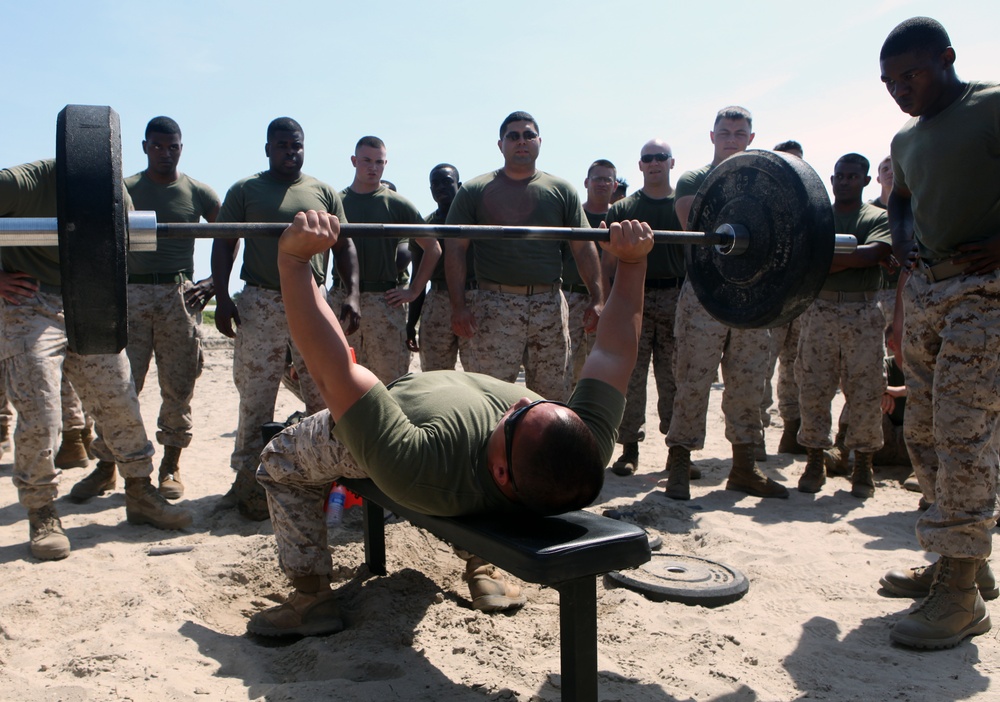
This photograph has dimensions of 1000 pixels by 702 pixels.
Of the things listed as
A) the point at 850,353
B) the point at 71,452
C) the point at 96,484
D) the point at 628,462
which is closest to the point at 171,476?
the point at 96,484

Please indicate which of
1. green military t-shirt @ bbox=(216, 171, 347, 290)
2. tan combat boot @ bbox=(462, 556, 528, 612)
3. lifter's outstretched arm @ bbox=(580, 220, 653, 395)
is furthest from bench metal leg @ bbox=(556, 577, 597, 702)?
green military t-shirt @ bbox=(216, 171, 347, 290)

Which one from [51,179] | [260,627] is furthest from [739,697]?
[51,179]

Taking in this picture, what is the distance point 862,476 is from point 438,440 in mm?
3538

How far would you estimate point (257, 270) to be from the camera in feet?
14.8

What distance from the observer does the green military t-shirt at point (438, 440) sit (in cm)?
221

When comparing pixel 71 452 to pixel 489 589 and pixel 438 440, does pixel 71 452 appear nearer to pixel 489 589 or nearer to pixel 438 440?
pixel 489 589

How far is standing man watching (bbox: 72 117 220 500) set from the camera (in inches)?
187

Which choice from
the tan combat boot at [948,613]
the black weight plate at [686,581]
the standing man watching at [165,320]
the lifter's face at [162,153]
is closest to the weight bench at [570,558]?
the black weight plate at [686,581]

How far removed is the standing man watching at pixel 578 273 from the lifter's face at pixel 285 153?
2105 millimetres

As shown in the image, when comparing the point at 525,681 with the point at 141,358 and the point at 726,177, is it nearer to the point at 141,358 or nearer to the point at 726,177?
the point at 726,177

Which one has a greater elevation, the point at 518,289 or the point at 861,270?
the point at 861,270

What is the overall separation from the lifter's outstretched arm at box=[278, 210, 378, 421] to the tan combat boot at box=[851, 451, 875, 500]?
3653mm

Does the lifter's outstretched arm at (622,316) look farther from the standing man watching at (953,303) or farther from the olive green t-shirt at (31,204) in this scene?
the olive green t-shirt at (31,204)

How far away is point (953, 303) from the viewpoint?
9.52 ft
